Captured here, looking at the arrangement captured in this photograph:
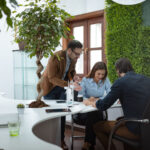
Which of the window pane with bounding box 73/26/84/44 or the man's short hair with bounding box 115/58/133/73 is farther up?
the window pane with bounding box 73/26/84/44

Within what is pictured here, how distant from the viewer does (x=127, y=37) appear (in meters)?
3.65

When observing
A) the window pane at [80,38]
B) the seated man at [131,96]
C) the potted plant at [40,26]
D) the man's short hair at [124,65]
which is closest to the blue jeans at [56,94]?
the potted plant at [40,26]

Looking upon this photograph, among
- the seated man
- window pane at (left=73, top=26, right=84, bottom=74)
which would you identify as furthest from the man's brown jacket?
window pane at (left=73, top=26, right=84, bottom=74)

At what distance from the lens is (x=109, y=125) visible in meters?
2.48

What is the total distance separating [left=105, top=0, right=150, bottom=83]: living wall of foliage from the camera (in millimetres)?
3473

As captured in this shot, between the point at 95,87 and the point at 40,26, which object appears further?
the point at 95,87

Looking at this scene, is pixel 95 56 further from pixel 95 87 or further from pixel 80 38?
pixel 95 87

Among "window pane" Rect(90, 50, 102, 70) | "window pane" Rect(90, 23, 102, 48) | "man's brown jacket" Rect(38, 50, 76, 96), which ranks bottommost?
"man's brown jacket" Rect(38, 50, 76, 96)

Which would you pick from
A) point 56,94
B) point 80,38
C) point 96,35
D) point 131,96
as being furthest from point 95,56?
point 131,96

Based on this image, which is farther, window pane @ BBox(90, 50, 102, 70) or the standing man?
window pane @ BBox(90, 50, 102, 70)

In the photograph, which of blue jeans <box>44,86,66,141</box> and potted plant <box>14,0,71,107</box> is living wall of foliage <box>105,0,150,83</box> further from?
potted plant <box>14,0,71,107</box>

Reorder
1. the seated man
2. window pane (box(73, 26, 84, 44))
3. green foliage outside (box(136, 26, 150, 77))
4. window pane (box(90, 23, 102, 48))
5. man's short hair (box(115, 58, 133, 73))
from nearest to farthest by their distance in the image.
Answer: the seated man < man's short hair (box(115, 58, 133, 73)) < green foliage outside (box(136, 26, 150, 77)) < window pane (box(90, 23, 102, 48)) < window pane (box(73, 26, 84, 44))

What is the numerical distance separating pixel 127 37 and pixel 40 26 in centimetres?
173

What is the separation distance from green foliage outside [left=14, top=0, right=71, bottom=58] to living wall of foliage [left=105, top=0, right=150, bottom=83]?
1522 mm
